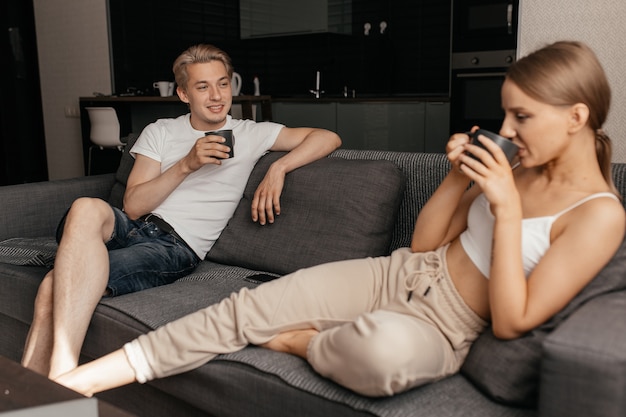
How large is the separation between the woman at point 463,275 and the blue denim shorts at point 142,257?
0.44 meters

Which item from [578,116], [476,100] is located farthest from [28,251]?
[476,100]

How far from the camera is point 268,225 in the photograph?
2.10 meters

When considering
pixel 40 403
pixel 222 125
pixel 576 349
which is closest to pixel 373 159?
pixel 222 125

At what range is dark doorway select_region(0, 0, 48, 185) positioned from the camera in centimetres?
636

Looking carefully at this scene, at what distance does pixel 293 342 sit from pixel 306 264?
21.6 inches

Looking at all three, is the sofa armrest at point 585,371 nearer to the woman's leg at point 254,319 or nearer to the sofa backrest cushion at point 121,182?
the woman's leg at point 254,319

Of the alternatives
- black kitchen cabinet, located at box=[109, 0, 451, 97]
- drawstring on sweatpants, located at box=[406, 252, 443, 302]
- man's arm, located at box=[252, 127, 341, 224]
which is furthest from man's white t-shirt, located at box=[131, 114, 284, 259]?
black kitchen cabinet, located at box=[109, 0, 451, 97]

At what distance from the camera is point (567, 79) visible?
1.20 meters

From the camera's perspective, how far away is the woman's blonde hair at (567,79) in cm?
120

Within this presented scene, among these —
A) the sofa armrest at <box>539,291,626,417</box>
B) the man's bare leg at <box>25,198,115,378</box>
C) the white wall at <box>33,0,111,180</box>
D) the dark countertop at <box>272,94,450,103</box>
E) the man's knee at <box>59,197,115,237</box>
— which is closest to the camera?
the sofa armrest at <box>539,291,626,417</box>

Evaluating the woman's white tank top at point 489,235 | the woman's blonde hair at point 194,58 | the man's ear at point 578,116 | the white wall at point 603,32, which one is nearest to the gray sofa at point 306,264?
the woman's white tank top at point 489,235

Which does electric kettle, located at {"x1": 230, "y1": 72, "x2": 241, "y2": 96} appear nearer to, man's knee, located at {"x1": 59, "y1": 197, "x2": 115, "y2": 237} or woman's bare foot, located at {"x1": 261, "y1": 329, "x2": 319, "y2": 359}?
man's knee, located at {"x1": 59, "y1": 197, "x2": 115, "y2": 237}

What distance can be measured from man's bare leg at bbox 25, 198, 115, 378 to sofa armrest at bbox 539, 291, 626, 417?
1112 millimetres

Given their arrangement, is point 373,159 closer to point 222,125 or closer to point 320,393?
point 222,125
